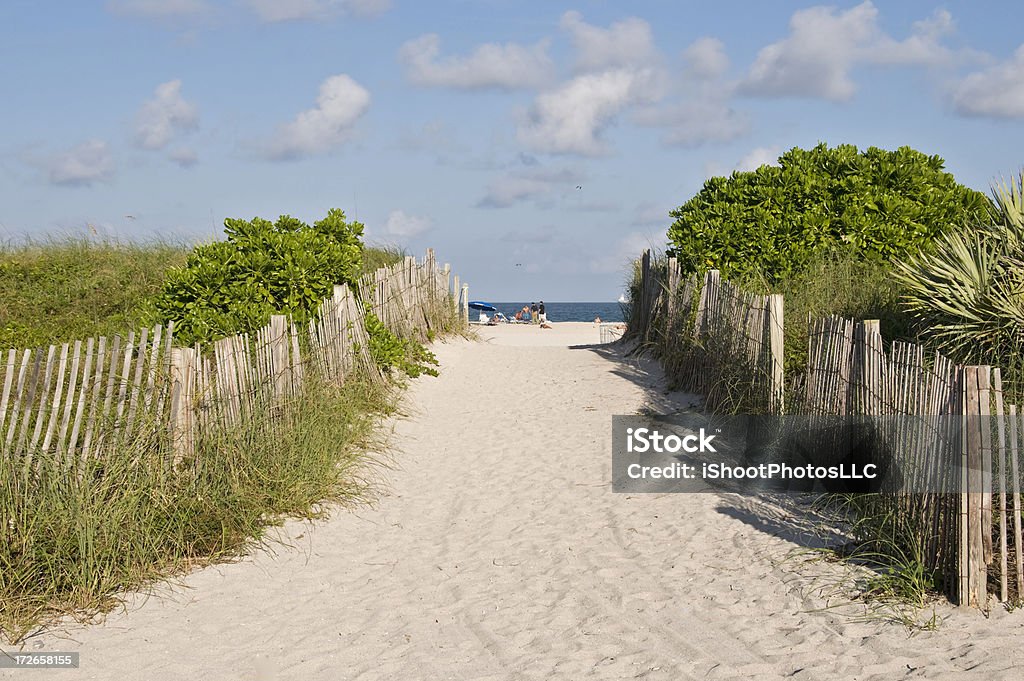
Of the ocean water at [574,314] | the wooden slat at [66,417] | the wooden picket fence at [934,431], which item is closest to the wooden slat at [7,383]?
the wooden slat at [66,417]

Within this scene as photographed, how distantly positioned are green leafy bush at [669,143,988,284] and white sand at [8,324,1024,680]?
5914mm

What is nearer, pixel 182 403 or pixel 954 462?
pixel 954 462

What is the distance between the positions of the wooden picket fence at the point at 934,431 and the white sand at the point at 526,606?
0.41 meters

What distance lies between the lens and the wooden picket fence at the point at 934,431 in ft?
17.4

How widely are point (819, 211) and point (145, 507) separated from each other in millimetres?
10958

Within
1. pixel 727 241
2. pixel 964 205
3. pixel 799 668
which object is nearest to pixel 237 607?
pixel 799 668

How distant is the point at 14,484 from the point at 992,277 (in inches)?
314

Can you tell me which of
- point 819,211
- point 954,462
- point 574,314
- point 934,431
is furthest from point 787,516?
point 574,314

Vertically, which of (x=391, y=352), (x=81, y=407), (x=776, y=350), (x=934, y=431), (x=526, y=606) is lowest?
(x=526, y=606)

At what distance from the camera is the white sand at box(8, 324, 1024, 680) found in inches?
199

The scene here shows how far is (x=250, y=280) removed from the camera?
11359 mm

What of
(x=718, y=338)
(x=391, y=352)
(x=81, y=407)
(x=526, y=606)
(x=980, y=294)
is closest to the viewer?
(x=526, y=606)

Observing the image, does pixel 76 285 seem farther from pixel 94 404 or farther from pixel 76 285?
pixel 94 404

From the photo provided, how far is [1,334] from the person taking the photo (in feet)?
41.4
